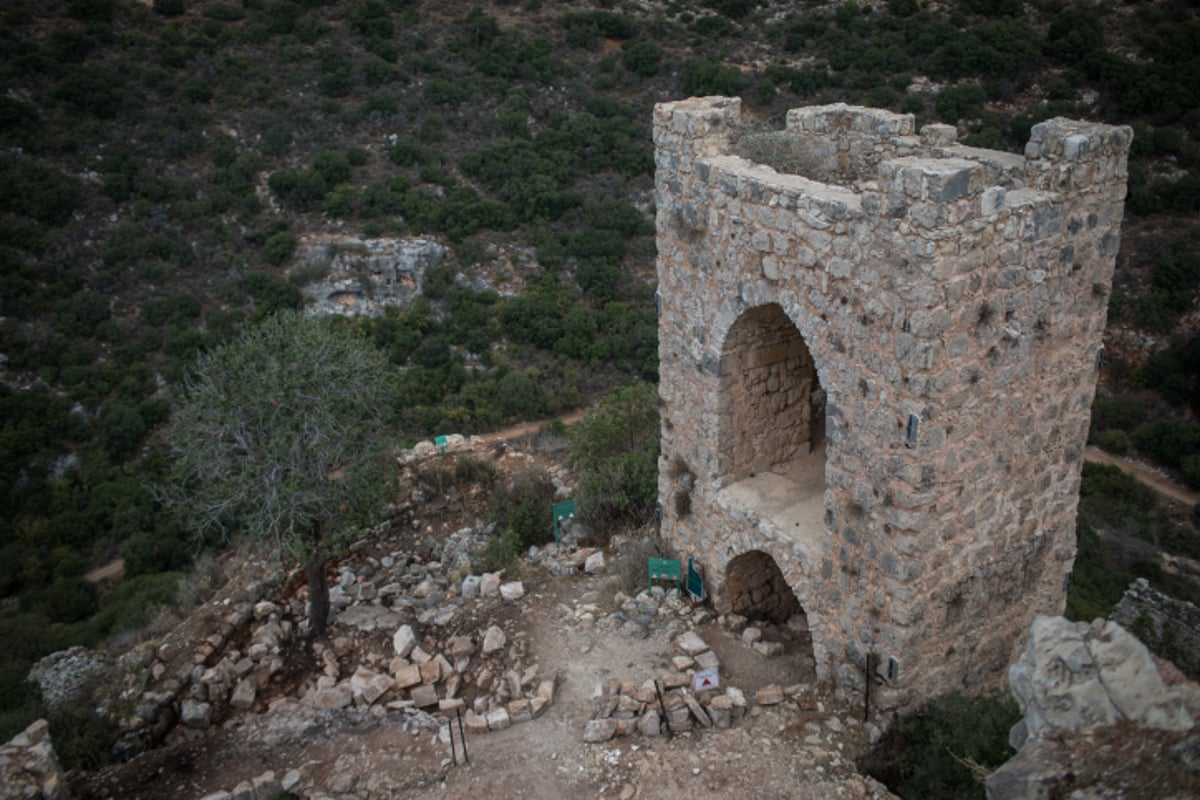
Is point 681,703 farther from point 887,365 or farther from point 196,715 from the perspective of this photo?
point 196,715

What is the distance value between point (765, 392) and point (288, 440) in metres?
4.81

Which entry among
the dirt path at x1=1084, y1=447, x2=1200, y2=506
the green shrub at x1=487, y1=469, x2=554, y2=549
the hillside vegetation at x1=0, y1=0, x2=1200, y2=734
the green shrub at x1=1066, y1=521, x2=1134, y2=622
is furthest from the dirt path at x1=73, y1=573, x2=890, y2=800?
the dirt path at x1=1084, y1=447, x2=1200, y2=506

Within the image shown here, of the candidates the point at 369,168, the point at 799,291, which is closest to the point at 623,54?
the point at 369,168

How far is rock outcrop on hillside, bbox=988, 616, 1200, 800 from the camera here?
4.57 meters

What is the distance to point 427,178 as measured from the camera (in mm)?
27672

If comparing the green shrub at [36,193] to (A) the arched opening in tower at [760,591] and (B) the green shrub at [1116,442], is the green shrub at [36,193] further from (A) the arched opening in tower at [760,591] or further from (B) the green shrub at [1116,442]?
(B) the green shrub at [1116,442]

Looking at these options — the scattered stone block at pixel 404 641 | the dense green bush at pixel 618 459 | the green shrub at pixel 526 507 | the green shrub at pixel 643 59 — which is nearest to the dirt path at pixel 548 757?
the scattered stone block at pixel 404 641

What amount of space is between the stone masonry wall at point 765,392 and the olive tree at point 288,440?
378 cm

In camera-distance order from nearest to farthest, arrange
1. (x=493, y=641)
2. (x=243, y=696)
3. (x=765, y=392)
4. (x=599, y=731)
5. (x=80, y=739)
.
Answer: (x=599, y=731), (x=80, y=739), (x=243, y=696), (x=493, y=641), (x=765, y=392)

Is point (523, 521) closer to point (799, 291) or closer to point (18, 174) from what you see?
point (799, 291)

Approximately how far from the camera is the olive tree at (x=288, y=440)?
9.20 meters

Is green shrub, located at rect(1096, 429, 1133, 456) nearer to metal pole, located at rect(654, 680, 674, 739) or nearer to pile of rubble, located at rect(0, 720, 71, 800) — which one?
metal pole, located at rect(654, 680, 674, 739)

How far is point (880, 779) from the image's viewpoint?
7645mm

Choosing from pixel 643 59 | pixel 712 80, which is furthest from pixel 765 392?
pixel 643 59
